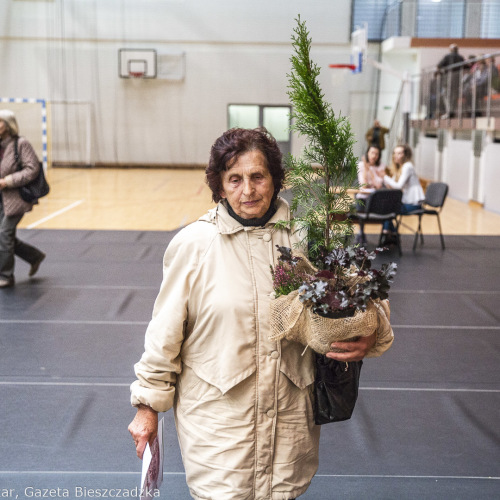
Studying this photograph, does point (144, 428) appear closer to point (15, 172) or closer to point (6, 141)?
point (15, 172)

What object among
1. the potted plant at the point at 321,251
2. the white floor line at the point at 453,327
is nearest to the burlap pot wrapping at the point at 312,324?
the potted plant at the point at 321,251

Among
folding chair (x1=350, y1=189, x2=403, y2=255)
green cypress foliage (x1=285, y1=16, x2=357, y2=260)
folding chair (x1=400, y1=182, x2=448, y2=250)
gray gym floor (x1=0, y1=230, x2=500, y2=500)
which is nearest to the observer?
green cypress foliage (x1=285, y1=16, x2=357, y2=260)

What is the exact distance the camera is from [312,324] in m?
1.78

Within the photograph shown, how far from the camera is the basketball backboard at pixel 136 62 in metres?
22.5

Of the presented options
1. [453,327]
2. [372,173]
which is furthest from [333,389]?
[372,173]

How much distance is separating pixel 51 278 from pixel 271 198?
19.7 feet

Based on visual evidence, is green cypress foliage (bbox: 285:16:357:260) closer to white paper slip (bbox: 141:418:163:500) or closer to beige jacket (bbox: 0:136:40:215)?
white paper slip (bbox: 141:418:163:500)

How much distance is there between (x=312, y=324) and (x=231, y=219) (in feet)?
1.33

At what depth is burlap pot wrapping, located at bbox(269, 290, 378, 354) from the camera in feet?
5.78

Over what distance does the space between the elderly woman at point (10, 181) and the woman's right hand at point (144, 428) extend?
5126mm

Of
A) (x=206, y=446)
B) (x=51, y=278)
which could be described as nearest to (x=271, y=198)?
(x=206, y=446)

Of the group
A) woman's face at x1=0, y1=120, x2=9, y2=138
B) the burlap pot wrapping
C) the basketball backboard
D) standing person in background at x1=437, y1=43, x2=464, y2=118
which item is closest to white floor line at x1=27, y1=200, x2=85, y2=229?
woman's face at x1=0, y1=120, x2=9, y2=138

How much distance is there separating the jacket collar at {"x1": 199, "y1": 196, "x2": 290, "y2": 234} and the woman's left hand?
1.28 feet

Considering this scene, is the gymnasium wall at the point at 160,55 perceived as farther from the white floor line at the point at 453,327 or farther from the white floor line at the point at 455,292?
the white floor line at the point at 453,327
